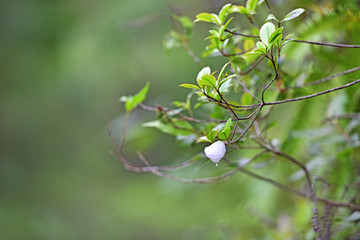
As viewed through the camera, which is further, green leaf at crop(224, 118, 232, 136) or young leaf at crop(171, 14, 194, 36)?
young leaf at crop(171, 14, 194, 36)

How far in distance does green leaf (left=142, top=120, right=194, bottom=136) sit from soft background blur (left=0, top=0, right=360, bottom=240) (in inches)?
22.7

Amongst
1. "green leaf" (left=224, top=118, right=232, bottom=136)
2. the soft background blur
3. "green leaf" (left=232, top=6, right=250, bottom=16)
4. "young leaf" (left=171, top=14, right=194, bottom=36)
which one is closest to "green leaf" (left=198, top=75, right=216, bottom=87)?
"green leaf" (left=224, top=118, right=232, bottom=136)

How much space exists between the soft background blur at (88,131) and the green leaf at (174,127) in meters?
0.58

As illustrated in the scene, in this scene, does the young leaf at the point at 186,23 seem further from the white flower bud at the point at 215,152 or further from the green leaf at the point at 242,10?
the white flower bud at the point at 215,152

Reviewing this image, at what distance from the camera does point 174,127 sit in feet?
2.73

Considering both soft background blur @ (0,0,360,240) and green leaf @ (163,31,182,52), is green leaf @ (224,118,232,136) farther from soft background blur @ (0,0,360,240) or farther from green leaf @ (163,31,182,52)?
soft background blur @ (0,0,360,240)

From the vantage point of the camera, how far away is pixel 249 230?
1.40m

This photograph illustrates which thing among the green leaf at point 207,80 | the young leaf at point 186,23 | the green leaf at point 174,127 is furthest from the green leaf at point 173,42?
the green leaf at point 207,80

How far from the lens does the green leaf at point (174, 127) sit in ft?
2.70

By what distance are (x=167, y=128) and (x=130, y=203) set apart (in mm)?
2486

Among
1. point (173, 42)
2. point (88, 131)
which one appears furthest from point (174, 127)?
point (88, 131)

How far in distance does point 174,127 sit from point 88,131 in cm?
325

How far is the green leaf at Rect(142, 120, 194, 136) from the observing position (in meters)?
0.82

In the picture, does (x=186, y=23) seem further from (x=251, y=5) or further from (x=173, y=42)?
(x=251, y=5)
